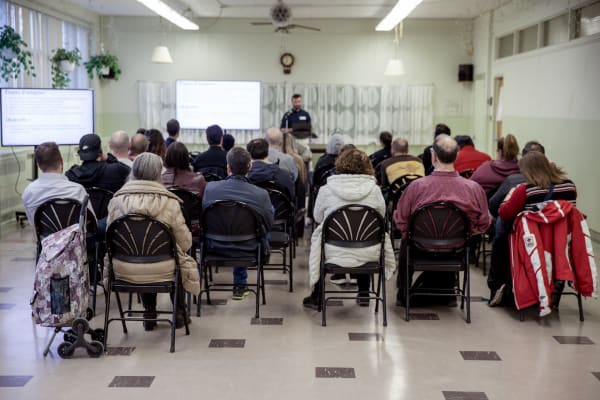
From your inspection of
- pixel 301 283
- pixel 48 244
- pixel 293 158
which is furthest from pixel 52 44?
pixel 48 244

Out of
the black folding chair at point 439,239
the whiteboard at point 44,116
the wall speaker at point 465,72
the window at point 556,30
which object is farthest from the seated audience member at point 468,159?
the wall speaker at point 465,72

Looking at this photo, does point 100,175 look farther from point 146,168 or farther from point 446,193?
point 446,193

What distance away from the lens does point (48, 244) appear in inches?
147

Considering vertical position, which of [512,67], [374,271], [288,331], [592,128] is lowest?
[288,331]

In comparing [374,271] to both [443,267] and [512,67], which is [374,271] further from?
[512,67]

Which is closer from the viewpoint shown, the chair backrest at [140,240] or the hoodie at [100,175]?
the chair backrest at [140,240]

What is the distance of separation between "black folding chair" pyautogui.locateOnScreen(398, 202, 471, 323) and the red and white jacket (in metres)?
0.37

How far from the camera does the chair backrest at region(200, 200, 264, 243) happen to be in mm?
4492

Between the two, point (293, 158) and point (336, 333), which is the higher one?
point (293, 158)

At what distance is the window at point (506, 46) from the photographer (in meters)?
10.9

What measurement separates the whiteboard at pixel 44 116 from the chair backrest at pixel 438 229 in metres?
5.43

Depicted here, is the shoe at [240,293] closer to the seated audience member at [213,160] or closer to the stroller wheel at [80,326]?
the stroller wheel at [80,326]

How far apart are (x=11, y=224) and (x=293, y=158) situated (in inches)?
147

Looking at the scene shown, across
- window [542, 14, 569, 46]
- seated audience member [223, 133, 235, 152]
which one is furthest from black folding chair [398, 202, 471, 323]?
window [542, 14, 569, 46]
